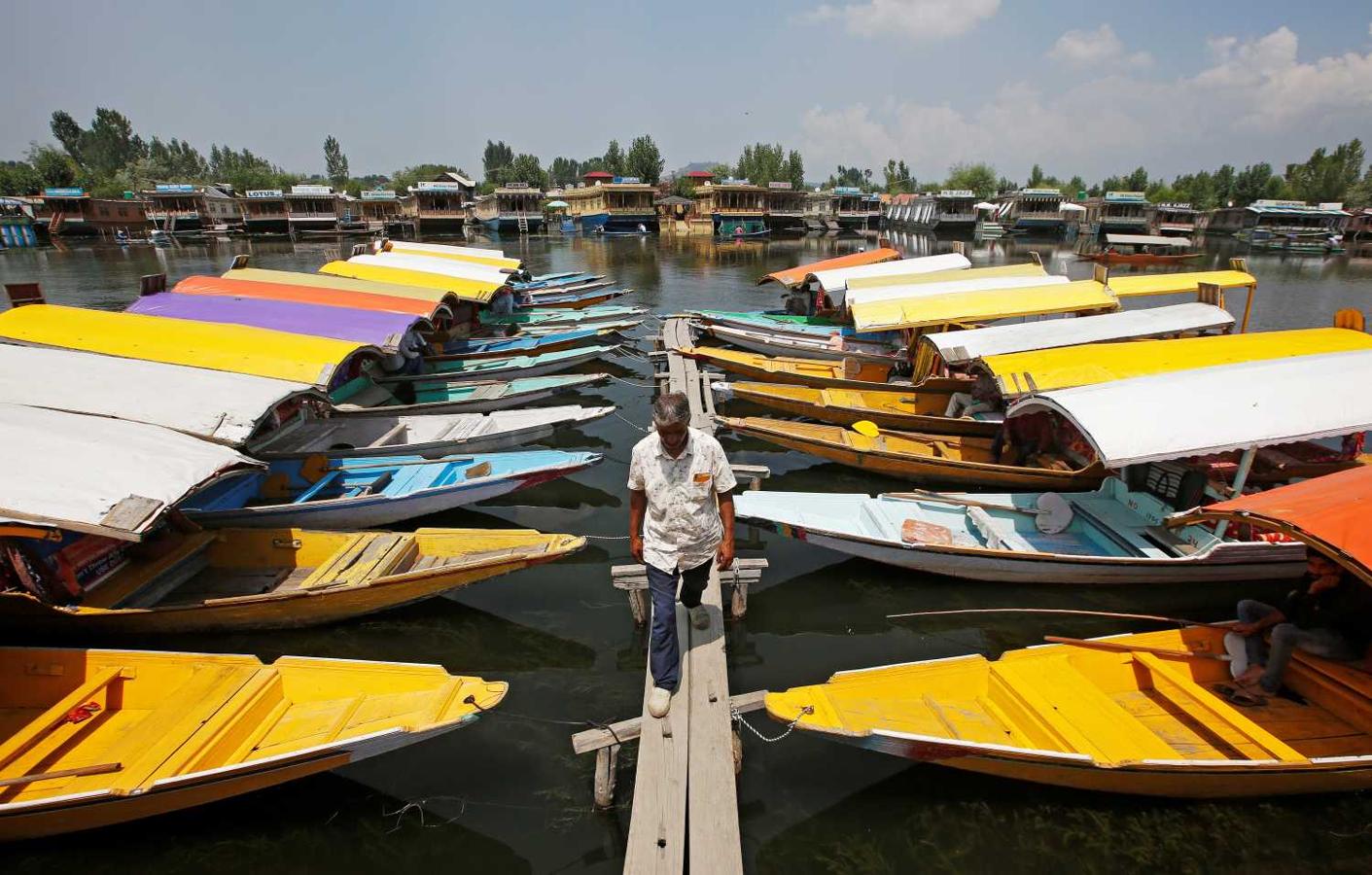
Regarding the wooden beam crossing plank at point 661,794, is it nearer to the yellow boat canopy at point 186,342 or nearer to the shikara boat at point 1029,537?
the shikara boat at point 1029,537

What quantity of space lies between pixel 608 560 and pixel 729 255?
4572 centimetres

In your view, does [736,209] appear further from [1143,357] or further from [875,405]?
[1143,357]

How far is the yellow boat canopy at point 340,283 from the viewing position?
14.3 metres

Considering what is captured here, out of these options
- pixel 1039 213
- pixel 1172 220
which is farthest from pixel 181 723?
pixel 1172 220

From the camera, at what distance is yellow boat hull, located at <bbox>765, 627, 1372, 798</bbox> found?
443cm

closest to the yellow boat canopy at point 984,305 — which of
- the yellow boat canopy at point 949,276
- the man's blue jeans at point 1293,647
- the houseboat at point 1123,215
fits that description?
the yellow boat canopy at point 949,276

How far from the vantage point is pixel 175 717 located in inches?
191

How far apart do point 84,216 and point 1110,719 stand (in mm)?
81825

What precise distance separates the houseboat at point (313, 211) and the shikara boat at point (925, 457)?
62206 millimetres

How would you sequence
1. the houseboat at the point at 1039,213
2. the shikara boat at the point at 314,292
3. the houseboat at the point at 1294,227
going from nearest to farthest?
the shikara boat at the point at 314,292, the houseboat at the point at 1294,227, the houseboat at the point at 1039,213

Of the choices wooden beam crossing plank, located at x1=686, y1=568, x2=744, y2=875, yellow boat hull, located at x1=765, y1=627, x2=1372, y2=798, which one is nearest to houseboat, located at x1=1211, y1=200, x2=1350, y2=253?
yellow boat hull, located at x1=765, y1=627, x2=1372, y2=798

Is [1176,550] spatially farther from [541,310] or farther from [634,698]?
[541,310]

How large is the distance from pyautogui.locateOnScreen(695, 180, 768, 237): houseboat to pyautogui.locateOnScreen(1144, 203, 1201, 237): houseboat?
36449mm

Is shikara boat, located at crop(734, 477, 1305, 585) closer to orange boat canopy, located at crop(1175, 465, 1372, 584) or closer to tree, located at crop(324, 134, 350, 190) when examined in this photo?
orange boat canopy, located at crop(1175, 465, 1372, 584)
